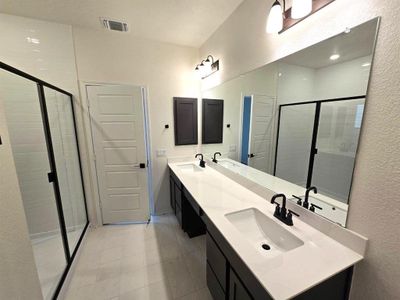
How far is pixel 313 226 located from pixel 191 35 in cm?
258

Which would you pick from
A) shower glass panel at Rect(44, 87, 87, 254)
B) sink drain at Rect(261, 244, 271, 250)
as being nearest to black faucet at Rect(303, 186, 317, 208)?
sink drain at Rect(261, 244, 271, 250)

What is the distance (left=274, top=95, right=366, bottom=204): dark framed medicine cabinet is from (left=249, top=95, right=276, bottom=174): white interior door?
0.08m

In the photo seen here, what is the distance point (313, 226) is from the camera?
3.76 feet

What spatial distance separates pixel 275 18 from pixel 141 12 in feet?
4.71

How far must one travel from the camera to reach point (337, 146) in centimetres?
105

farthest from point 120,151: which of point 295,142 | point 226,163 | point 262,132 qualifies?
point 295,142

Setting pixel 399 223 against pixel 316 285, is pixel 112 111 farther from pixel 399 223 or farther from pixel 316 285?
pixel 399 223

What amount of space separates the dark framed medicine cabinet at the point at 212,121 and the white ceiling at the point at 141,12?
37.1 inches

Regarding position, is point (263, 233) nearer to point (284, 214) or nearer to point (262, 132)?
point (284, 214)

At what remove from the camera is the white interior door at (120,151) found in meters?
2.43

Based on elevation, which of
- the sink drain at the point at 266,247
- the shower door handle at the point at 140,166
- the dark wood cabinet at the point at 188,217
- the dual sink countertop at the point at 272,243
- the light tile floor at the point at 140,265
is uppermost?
the shower door handle at the point at 140,166

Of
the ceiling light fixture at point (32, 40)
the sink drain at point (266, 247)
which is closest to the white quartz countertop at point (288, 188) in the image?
the sink drain at point (266, 247)

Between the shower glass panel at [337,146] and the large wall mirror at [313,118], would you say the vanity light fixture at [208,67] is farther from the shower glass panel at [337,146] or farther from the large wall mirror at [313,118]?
the shower glass panel at [337,146]

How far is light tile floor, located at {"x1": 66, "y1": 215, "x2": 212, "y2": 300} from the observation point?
162 centimetres
